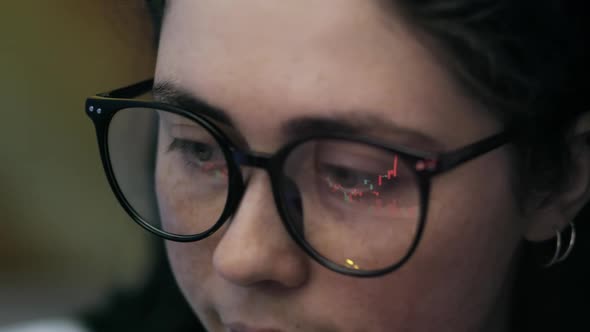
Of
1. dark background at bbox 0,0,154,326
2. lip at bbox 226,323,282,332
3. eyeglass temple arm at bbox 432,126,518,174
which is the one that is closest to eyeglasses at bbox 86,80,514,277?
eyeglass temple arm at bbox 432,126,518,174

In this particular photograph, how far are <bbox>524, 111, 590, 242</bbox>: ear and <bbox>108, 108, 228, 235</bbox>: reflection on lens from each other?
0.41 metres

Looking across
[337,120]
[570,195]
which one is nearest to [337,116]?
[337,120]

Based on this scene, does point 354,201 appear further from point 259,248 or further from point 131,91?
point 131,91

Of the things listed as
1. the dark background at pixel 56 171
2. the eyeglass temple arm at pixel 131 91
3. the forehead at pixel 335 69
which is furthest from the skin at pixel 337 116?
the dark background at pixel 56 171

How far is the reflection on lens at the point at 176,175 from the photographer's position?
783 mm

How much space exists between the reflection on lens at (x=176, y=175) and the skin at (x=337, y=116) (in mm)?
54

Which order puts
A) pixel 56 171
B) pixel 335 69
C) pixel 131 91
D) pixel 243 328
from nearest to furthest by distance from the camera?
pixel 335 69, pixel 243 328, pixel 131 91, pixel 56 171

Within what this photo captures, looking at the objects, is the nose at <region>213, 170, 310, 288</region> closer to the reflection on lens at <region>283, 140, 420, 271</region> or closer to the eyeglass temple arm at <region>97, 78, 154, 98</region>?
the reflection on lens at <region>283, 140, 420, 271</region>

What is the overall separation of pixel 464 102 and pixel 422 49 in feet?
0.25

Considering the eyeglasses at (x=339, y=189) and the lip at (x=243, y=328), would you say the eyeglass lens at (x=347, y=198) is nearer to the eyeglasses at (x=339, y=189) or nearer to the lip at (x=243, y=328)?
the eyeglasses at (x=339, y=189)

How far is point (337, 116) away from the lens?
652mm

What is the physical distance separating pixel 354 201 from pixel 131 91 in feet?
1.32

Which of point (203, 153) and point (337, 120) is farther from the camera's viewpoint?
point (203, 153)

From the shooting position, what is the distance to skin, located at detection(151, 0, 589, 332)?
0.65 m
